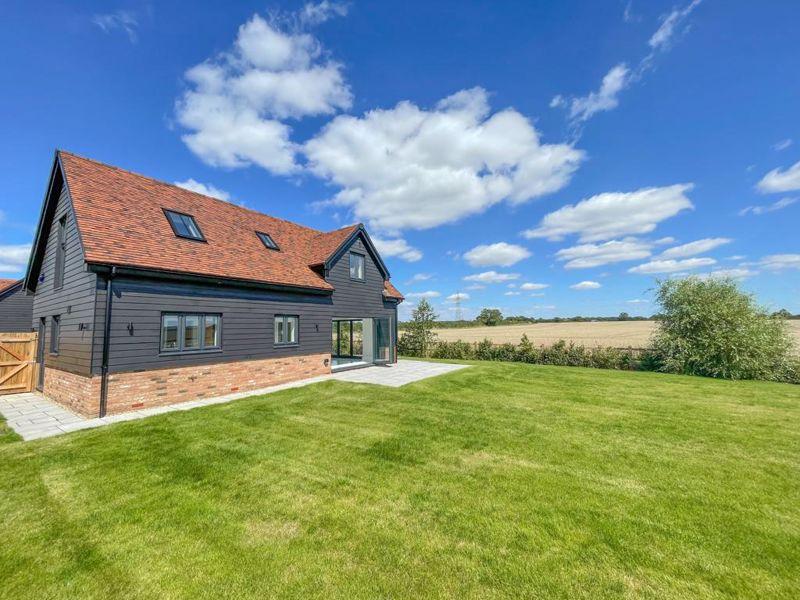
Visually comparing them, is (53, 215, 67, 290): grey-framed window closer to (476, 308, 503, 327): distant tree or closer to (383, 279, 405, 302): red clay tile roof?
(383, 279, 405, 302): red clay tile roof

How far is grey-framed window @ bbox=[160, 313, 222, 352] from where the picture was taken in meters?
9.75

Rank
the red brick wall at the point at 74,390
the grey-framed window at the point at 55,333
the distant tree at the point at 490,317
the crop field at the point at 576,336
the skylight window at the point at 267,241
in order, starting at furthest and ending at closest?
1. the distant tree at the point at 490,317
2. the crop field at the point at 576,336
3. the skylight window at the point at 267,241
4. the grey-framed window at the point at 55,333
5. the red brick wall at the point at 74,390

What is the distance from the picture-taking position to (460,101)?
42.0 ft

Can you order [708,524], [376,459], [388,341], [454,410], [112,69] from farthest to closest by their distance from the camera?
[388,341] → [112,69] → [454,410] → [376,459] → [708,524]

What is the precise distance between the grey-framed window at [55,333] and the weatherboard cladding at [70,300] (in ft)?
0.53

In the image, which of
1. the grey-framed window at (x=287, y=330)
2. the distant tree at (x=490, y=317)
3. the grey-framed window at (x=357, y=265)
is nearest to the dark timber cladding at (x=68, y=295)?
the grey-framed window at (x=287, y=330)

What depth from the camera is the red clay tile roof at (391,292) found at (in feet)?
62.7

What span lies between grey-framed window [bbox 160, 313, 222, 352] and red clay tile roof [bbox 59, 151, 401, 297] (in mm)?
1453

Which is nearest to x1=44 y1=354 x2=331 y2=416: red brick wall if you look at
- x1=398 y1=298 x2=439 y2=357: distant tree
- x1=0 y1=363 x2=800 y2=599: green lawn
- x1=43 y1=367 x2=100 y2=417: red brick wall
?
x1=43 y1=367 x2=100 y2=417: red brick wall

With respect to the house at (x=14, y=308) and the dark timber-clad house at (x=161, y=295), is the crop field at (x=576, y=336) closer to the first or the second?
the dark timber-clad house at (x=161, y=295)

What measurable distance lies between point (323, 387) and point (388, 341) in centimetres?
743

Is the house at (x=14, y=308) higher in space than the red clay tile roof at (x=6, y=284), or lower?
lower

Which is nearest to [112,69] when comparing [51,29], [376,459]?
[51,29]

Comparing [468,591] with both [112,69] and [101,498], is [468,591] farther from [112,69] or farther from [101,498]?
[112,69]
